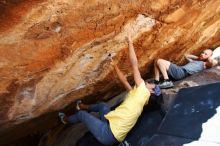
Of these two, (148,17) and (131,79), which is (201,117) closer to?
(148,17)

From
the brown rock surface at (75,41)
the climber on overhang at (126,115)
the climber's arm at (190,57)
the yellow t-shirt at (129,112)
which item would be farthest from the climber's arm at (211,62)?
the yellow t-shirt at (129,112)

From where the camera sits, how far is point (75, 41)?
2789 mm

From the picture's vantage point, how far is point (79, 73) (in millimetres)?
3293

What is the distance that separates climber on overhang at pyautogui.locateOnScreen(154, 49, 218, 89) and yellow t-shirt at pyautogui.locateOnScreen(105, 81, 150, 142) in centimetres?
62

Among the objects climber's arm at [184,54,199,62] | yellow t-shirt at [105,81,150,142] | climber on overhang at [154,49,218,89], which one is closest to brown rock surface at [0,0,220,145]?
climber on overhang at [154,49,218,89]

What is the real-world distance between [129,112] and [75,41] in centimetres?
92

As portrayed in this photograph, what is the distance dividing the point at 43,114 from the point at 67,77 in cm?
73

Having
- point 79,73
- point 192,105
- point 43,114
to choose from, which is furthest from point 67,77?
point 192,105

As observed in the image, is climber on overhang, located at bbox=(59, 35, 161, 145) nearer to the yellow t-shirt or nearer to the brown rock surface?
the yellow t-shirt

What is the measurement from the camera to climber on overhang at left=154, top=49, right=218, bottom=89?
3961 millimetres

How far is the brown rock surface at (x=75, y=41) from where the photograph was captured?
2.40m

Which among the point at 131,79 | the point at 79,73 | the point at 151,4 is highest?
the point at 151,4

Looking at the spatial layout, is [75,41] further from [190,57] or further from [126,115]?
[190,57]

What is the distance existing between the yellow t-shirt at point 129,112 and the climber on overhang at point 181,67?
0.62 meters
